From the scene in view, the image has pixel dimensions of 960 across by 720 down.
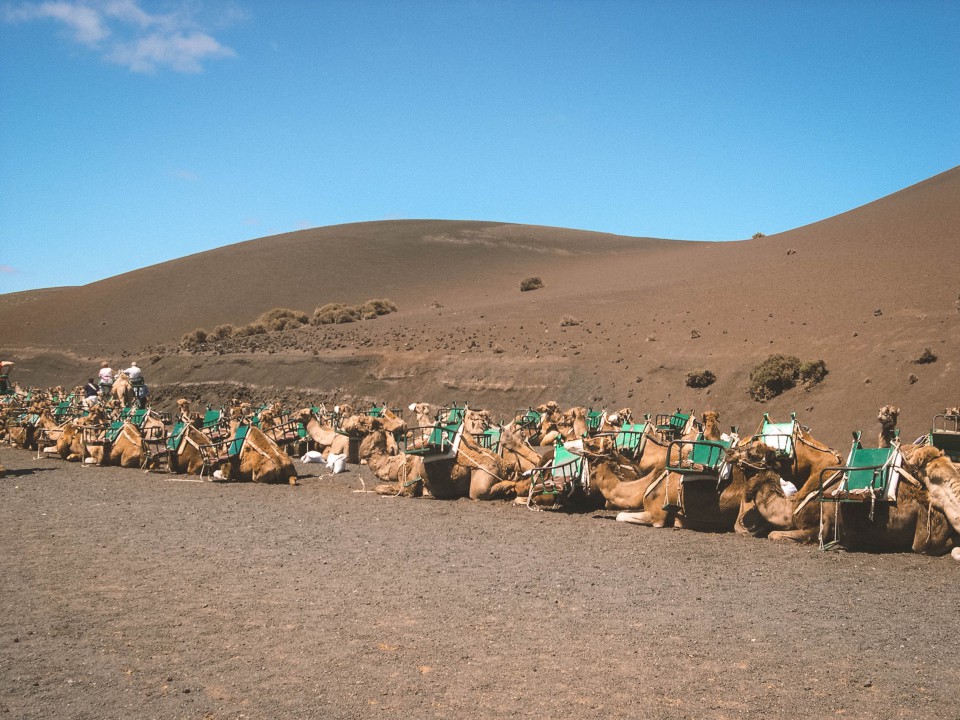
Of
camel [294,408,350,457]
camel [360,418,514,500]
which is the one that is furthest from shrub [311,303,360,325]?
camel [360,418,514,500]

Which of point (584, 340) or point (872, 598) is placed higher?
point (584, 340)

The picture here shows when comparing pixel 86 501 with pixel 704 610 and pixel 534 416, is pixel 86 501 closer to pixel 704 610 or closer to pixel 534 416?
pixel 704 610

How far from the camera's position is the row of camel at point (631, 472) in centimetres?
958

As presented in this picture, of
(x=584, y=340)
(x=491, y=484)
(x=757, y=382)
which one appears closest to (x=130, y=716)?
(x=491, y=484)

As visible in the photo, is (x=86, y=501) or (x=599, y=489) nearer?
(x=599, y=489)

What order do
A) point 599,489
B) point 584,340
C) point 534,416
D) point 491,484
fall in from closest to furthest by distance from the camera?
point 599,489 → point 491,484 → point 534,416 → point 584,340

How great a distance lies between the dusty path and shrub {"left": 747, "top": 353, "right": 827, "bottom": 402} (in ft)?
56.1

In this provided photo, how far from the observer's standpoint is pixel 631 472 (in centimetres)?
1307

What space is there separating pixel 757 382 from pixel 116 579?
22.7 metres

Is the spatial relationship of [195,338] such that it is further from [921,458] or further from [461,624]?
[461,624]

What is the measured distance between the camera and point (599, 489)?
13.0m

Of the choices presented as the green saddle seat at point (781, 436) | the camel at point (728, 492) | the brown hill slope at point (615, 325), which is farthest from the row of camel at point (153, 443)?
the brown hill slope at point (615, 325)

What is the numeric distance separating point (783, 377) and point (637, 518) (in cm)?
1725

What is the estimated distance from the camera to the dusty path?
19.1ft
